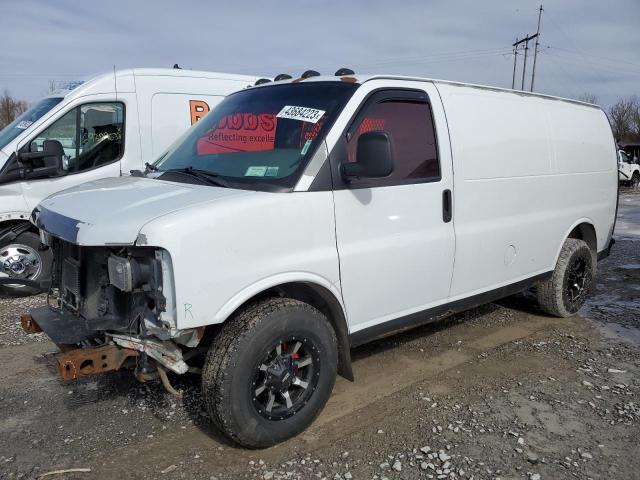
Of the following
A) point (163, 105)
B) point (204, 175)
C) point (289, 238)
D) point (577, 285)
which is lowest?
point (577, 285)

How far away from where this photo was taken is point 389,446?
331cm

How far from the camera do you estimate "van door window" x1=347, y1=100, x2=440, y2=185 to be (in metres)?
3.66

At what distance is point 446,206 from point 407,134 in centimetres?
60

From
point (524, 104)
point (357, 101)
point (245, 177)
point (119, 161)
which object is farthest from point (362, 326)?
point (119, 161)

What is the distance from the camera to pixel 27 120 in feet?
22.0

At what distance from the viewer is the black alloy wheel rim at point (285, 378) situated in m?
3.16

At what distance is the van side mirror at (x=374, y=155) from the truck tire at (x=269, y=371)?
89cm

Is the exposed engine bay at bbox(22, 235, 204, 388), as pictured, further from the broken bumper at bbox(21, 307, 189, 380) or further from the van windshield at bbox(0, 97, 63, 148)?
the van windshield at bbox(0, 97, 63, 148)

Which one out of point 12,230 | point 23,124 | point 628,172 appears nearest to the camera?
point 12,230

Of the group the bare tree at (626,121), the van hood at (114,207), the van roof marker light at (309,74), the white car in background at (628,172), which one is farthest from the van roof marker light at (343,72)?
the bare tree at (626,121)

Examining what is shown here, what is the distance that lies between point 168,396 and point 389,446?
1.67 m

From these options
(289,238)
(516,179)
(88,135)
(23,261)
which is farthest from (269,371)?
(88,135)

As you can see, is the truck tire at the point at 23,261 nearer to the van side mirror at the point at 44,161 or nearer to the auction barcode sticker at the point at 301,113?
the van side mirror at the point at 44,161

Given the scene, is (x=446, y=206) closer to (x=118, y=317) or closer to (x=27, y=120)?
(x=118, y=317)
